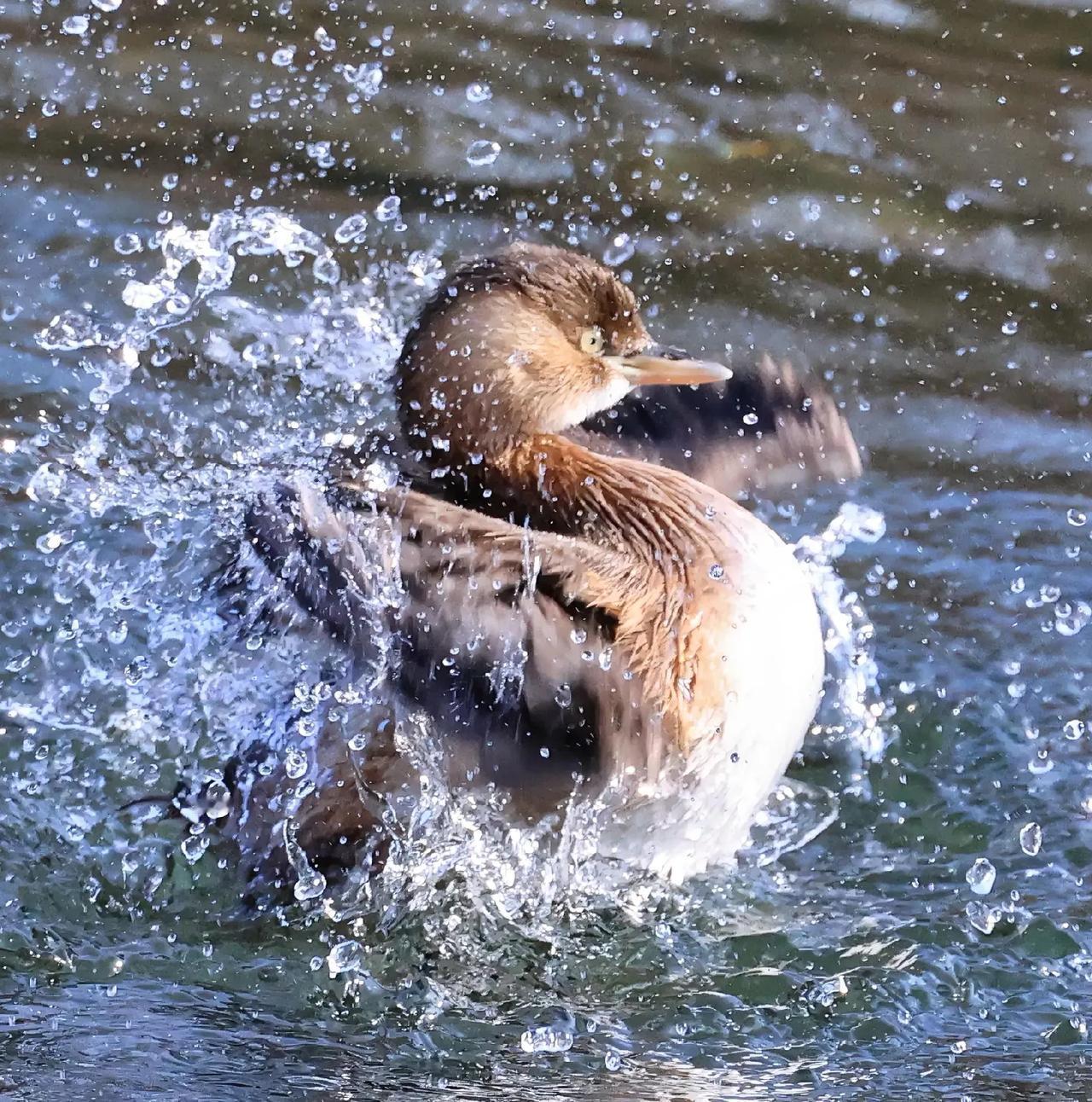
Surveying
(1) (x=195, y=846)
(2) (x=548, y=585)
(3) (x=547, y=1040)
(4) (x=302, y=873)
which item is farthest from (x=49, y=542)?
(3) (x=547, y=1040)

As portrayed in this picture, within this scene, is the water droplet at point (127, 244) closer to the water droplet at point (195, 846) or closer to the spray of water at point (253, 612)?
the spray of water at point (253, 612)

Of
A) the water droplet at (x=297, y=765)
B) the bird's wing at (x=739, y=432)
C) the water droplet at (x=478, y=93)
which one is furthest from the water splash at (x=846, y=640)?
the water droplet at (x=478, y=93)

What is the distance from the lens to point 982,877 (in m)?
3.79

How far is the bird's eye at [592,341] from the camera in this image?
3986 mm

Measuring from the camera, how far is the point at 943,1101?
2896 millimetres

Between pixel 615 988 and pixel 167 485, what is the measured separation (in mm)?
2306

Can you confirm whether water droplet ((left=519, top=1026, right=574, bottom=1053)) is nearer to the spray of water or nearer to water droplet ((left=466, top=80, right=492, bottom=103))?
the spray of water

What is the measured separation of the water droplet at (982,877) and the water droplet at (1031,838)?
120 mm

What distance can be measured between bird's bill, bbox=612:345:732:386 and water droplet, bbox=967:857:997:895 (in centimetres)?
117

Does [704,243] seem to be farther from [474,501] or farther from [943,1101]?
[943,1101]

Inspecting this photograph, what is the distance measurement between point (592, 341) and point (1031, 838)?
1.42m

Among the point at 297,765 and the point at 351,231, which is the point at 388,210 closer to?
the point at 351,231

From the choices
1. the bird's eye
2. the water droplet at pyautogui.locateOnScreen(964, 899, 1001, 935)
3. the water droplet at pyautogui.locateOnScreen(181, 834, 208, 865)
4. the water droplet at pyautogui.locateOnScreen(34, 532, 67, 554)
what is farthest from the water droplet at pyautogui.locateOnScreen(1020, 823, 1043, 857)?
the water droplet at pyautogui.locateOnScreen(34, 532, 67, 554)

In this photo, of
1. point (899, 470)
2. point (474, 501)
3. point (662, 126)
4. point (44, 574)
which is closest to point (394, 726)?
point (474, 501)
